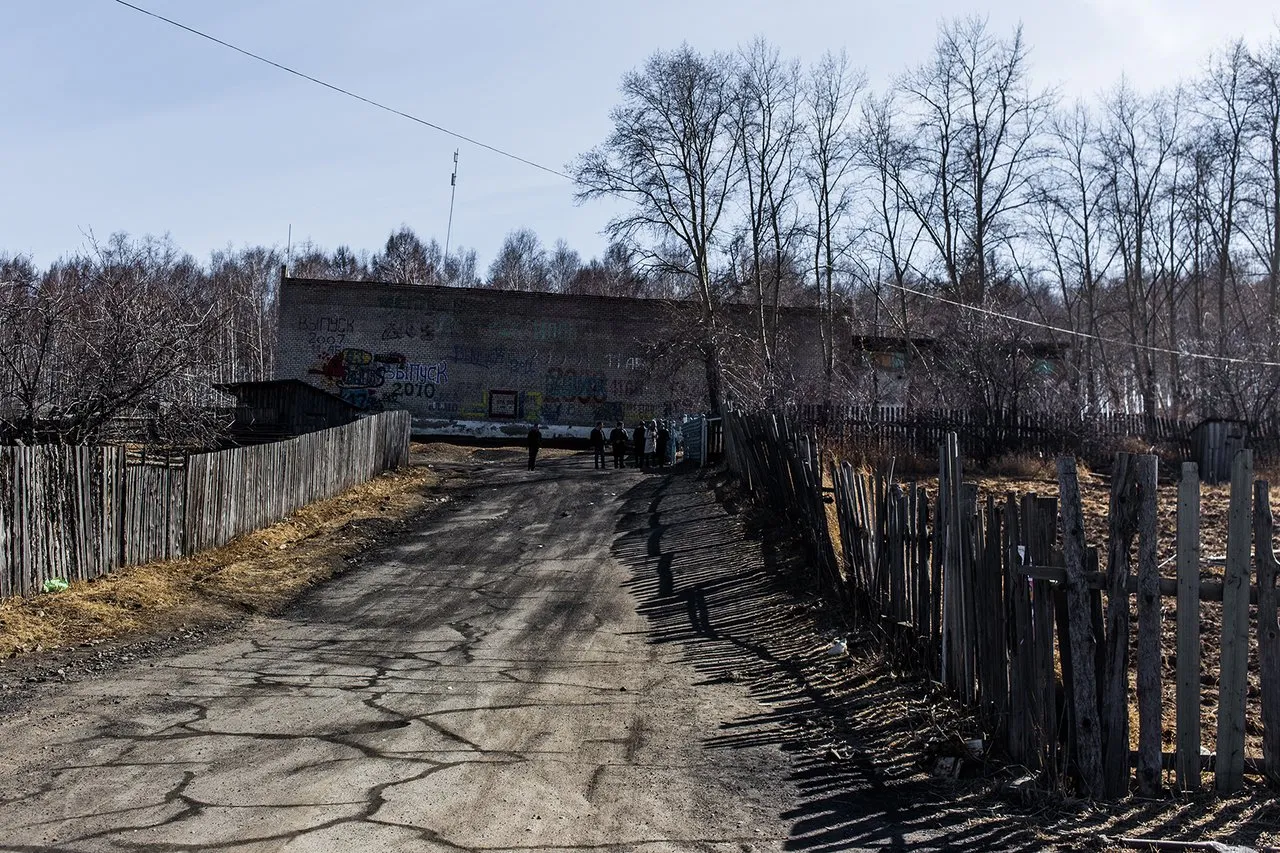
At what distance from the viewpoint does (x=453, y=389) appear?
4522cm

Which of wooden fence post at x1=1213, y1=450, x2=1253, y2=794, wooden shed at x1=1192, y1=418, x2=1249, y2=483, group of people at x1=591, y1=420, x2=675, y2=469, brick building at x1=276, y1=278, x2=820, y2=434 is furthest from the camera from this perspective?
brick building at x1=276, y1=278, x2=820, y2=434

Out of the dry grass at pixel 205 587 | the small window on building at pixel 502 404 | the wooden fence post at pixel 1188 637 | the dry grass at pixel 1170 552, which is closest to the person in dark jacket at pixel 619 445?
the dry grass at pixel 1170 552

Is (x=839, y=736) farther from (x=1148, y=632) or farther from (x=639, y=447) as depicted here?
(x=639, y=447)

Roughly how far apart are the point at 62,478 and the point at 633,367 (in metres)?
34.6

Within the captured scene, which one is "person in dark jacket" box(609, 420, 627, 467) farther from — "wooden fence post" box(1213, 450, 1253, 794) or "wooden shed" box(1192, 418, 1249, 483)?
"wooden fence post" box(1213, 450, 1253, 794)

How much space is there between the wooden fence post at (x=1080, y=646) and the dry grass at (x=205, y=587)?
8.76 metres

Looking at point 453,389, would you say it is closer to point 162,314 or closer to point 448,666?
point 162,314

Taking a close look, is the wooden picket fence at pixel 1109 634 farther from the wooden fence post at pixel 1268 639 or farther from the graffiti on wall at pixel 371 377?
the graffiti on wall at pixel 371 377

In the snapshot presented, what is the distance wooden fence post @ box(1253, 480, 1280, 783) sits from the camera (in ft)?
19.3

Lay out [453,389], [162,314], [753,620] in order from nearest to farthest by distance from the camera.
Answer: [753,620] → [162,314] → [453,389]

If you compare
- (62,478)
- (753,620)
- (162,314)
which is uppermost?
(162,314)

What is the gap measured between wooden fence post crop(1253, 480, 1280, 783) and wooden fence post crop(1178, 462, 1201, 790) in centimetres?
30

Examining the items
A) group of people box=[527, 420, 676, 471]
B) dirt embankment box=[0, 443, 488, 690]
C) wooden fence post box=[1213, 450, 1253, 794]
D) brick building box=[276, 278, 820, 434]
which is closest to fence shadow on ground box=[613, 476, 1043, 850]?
wooden fence post box=[1213, 450, 1253, 794]

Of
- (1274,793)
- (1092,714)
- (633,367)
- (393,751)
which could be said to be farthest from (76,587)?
(633,367)
